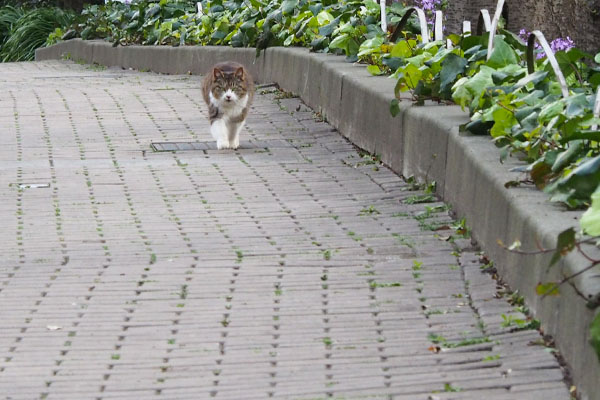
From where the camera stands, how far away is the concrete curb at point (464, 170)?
4.58 m

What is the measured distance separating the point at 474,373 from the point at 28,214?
13.3 feet

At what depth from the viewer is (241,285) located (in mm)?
6199

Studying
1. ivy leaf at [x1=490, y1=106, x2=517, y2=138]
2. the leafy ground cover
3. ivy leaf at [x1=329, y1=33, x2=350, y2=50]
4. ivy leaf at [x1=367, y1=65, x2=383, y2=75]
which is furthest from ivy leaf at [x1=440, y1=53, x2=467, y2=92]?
ivy leaf at [x1=329, y1=33, x2=350, y2=50]

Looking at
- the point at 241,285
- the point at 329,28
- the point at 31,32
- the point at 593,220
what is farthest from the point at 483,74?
the point at 31,32

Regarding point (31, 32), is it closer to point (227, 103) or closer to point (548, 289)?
point (227, 103)

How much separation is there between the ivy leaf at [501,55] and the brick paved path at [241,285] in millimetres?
925

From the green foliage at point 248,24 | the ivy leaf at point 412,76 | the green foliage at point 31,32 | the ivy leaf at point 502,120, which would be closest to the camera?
the ivy leaf at point 502,120

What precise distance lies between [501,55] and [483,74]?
32 centimetres

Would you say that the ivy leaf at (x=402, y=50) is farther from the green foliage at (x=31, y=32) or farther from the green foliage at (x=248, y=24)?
the green foliage at (x=31, y=32)

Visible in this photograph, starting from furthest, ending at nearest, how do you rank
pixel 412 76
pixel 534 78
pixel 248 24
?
pixel 248 24
pixel 412 76
pixel 534 78

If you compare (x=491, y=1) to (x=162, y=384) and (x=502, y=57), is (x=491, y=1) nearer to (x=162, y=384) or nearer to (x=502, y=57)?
(x=502, y=57)

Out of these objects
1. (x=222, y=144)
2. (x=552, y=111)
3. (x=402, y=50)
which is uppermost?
(x=552, y=111)

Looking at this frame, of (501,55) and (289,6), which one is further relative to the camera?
(289,6)

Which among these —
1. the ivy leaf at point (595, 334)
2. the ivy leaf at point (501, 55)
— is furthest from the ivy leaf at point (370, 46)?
the ivy leaf at point (595, 334)
